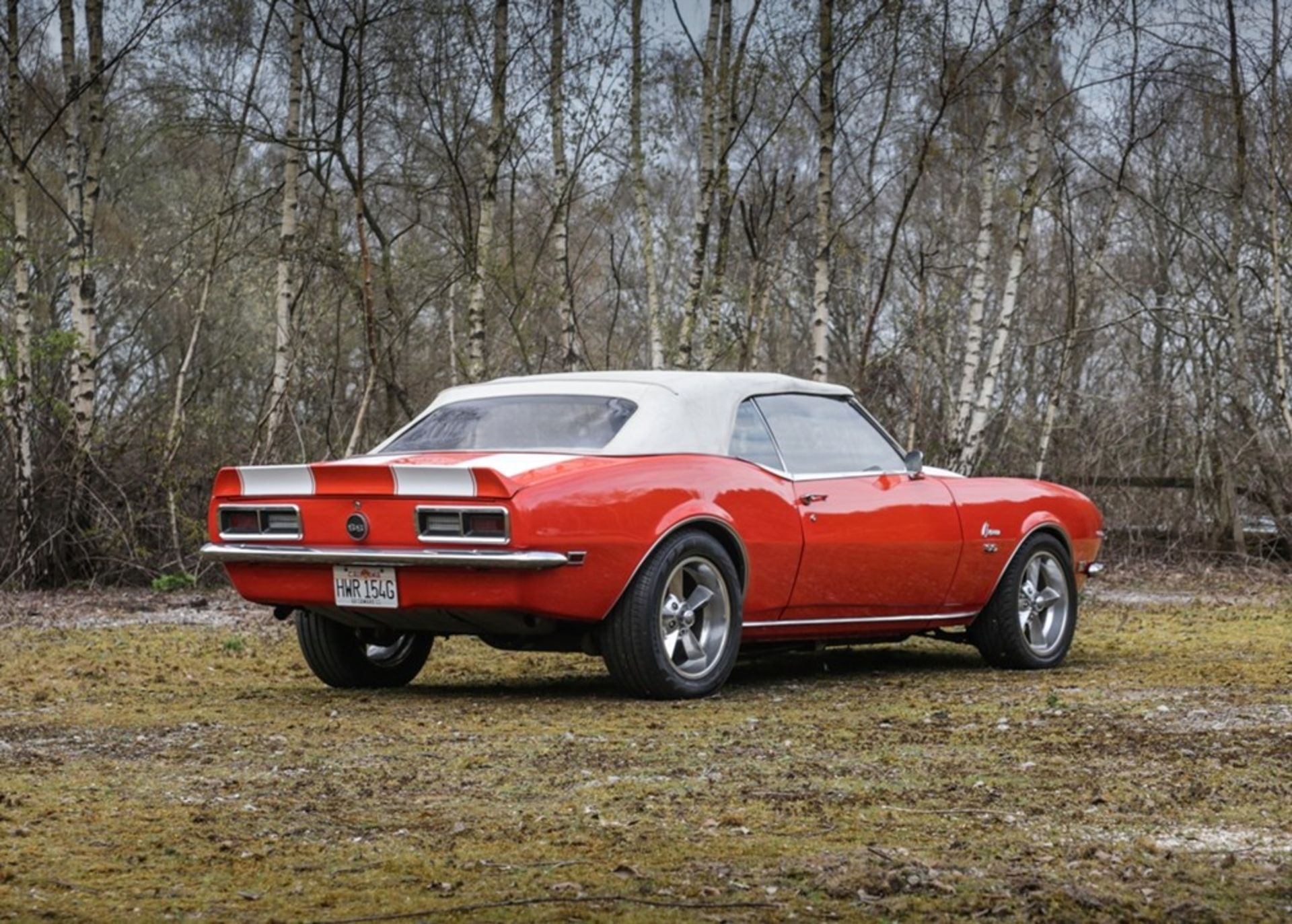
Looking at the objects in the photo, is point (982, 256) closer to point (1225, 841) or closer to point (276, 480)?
point (276, 480)

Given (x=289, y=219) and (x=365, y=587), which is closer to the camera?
(x=365, y=587)

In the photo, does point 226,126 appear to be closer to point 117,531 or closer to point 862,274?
point 117,531

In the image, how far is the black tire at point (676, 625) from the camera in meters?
8.08

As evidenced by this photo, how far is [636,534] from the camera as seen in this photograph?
802 cm

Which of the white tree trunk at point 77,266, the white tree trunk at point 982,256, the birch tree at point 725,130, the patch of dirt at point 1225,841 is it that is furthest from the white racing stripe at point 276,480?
the white tree trunk at point 982,256

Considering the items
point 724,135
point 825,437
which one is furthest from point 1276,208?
point 825,437

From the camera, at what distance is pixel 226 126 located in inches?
764

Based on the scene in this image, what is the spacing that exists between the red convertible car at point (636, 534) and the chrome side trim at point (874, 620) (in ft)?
0.04

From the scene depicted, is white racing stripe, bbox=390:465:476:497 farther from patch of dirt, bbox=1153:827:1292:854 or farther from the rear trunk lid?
patch of dirt, bbox=1153:827:1292:854

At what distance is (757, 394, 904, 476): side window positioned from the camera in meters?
9.25

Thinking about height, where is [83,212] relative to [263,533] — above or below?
above

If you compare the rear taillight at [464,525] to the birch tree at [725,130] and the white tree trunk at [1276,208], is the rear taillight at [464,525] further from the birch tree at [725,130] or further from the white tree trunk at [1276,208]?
the white tree trunk at [1276,208]

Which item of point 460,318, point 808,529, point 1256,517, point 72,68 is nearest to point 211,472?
point 72,68

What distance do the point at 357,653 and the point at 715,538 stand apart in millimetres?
1890
